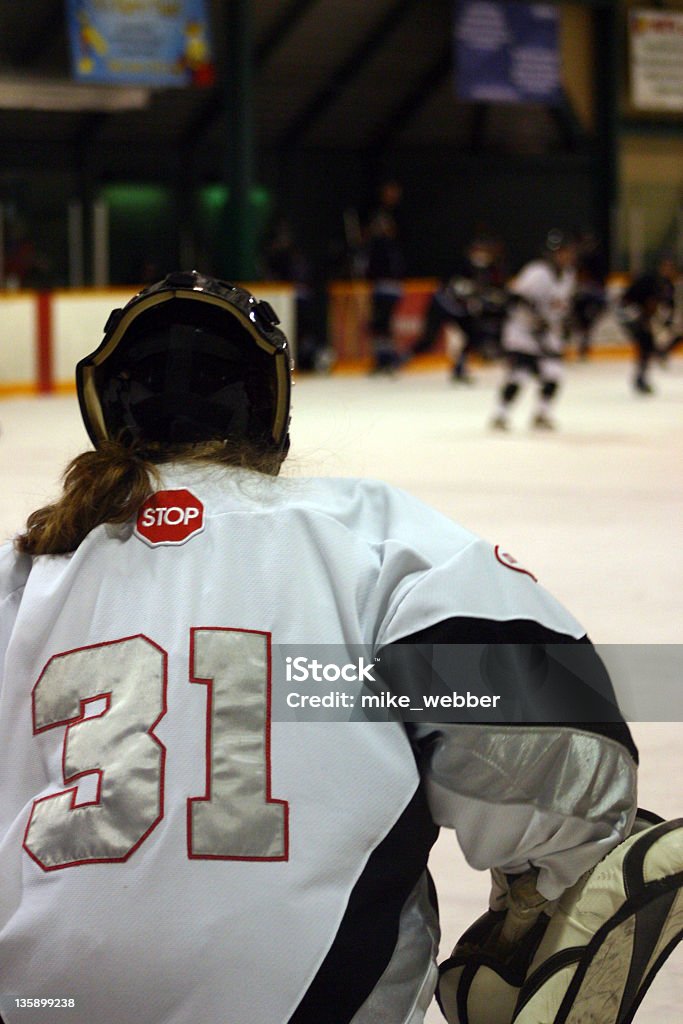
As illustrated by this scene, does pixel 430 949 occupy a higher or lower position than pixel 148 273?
higher

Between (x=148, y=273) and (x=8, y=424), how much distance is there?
720cm

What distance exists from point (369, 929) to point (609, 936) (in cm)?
27

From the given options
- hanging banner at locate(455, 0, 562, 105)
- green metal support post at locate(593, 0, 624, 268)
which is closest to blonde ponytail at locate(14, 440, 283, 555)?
hanging banner at locate(455, 0, 562, 105)

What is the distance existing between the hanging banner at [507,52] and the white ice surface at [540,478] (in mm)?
4237

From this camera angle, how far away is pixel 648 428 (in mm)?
10492

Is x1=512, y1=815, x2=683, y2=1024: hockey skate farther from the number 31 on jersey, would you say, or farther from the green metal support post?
the green metal support post

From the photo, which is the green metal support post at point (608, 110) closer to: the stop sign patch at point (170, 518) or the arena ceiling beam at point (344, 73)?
the arena ceiling beam at point (344, 73)

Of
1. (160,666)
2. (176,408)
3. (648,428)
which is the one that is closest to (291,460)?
(176,408)

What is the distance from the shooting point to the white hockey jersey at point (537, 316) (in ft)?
33.9

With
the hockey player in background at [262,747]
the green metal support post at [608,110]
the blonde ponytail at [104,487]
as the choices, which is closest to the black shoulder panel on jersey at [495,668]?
the hockey player in background at [262,747]

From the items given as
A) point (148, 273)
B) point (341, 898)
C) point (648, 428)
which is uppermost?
point (341, 898)

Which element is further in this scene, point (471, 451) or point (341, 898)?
point (471, 451)

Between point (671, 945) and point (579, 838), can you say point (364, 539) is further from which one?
point (671, 945)

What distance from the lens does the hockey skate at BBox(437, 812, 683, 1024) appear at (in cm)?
147
